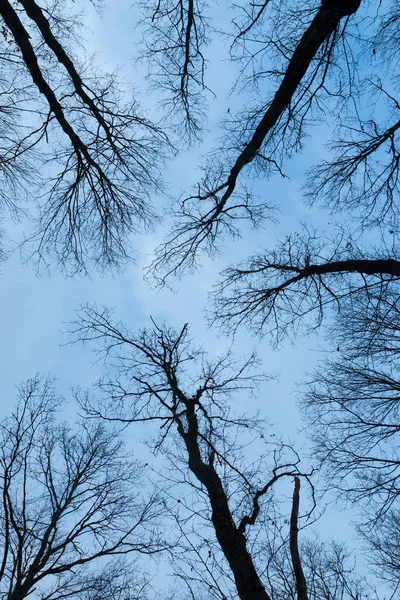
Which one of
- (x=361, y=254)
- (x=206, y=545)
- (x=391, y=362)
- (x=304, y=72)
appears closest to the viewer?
(x=304, y=72)

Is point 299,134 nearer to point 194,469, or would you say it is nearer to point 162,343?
point 162,343

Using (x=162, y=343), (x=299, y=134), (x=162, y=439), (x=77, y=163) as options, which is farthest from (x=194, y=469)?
(x=299, y=134)

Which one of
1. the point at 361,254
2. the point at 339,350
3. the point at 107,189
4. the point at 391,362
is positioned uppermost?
the point at 107,189

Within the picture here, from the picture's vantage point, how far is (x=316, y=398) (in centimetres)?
753

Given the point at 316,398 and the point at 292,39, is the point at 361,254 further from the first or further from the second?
the point at 292,39

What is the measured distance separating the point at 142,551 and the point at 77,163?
22.7ft

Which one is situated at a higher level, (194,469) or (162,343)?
(162,343)

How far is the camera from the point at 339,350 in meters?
7.45

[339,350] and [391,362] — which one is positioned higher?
[339,350]

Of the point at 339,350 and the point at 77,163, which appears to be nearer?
the point at 77,163

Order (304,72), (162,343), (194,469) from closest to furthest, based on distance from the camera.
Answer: (304,72) < (194,469) < (162,343)

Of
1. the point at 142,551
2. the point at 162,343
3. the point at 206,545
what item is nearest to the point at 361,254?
the point at 162,343

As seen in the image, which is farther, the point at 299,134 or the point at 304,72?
the point at 299,134

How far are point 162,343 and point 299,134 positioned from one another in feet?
13.9
